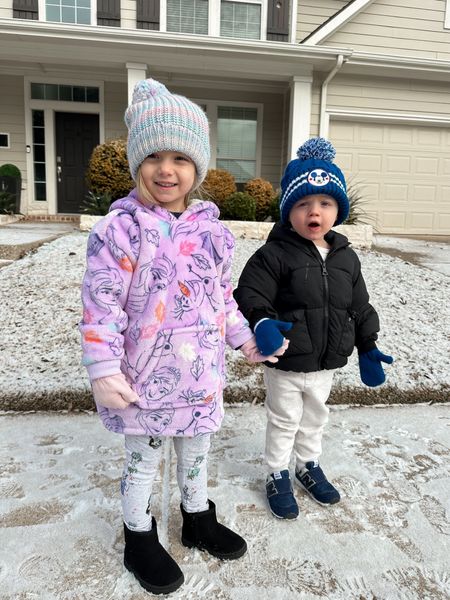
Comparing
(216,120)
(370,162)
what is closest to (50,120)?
(216,120)

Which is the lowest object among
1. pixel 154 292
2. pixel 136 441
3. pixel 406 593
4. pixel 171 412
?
pixel 406 593

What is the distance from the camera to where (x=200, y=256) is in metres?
1.45

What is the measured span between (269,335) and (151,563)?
773 millimetres

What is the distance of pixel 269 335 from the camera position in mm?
1581

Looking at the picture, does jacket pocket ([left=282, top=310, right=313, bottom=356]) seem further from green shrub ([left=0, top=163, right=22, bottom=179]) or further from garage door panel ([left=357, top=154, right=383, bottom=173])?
green shrub ([left=0, top=163, right=22, bottom=179])

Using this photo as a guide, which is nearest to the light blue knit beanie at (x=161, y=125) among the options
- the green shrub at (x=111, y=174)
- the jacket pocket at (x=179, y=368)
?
Result: the jacket pocket at (x=179, y=368)

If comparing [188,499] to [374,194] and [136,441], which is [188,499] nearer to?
[136,441]

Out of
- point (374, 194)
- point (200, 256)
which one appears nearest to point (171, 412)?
point (200, 256)

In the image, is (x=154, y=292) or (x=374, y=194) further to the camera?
(x=374, y=194)

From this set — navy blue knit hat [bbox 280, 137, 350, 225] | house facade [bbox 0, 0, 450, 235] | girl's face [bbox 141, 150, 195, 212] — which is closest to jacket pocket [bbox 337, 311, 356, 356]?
navy blue knit hat [bbox 280, 137, 350, 225]

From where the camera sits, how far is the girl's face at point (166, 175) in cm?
143

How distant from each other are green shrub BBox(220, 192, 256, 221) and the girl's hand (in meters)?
5.87

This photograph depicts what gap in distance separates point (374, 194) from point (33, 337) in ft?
27.1

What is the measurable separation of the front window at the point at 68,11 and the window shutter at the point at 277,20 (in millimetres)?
3384
